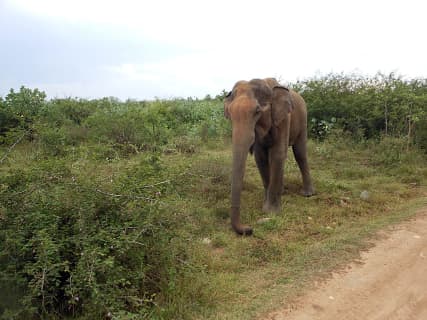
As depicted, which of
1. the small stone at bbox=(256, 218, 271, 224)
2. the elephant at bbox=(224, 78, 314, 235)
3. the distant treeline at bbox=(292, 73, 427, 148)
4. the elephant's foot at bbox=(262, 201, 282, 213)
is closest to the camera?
the elephant at bbox=(224, 78, 314, 235)

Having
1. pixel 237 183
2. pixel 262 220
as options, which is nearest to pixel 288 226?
pixel 262 220

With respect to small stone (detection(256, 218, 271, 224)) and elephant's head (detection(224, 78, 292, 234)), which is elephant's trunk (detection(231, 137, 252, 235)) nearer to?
elephant's head (detection(224, 78, 292, 234))

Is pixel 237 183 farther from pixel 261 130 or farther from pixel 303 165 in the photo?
pixel 303 165

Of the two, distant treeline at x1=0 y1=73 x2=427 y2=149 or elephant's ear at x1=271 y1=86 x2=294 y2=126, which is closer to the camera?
→ elephant's ear at x1=271 y1=86 x2=294 y2=126

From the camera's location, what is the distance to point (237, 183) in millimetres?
5332

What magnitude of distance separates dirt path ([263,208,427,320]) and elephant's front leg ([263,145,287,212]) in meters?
1.78

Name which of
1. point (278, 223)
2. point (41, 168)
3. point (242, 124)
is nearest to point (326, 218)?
point (278, 223)

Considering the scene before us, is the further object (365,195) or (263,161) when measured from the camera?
(365,195)

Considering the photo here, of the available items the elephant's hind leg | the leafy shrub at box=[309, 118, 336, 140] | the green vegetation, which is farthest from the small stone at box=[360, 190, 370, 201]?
the leafy shrub at box=[309, 118, 336, 140]

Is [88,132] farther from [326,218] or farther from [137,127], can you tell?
[326,218]

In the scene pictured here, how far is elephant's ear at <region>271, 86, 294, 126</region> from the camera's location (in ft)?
20.1

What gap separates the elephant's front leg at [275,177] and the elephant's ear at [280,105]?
484 mm

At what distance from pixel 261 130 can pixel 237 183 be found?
3.71 feet

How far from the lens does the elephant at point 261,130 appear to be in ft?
17.9
